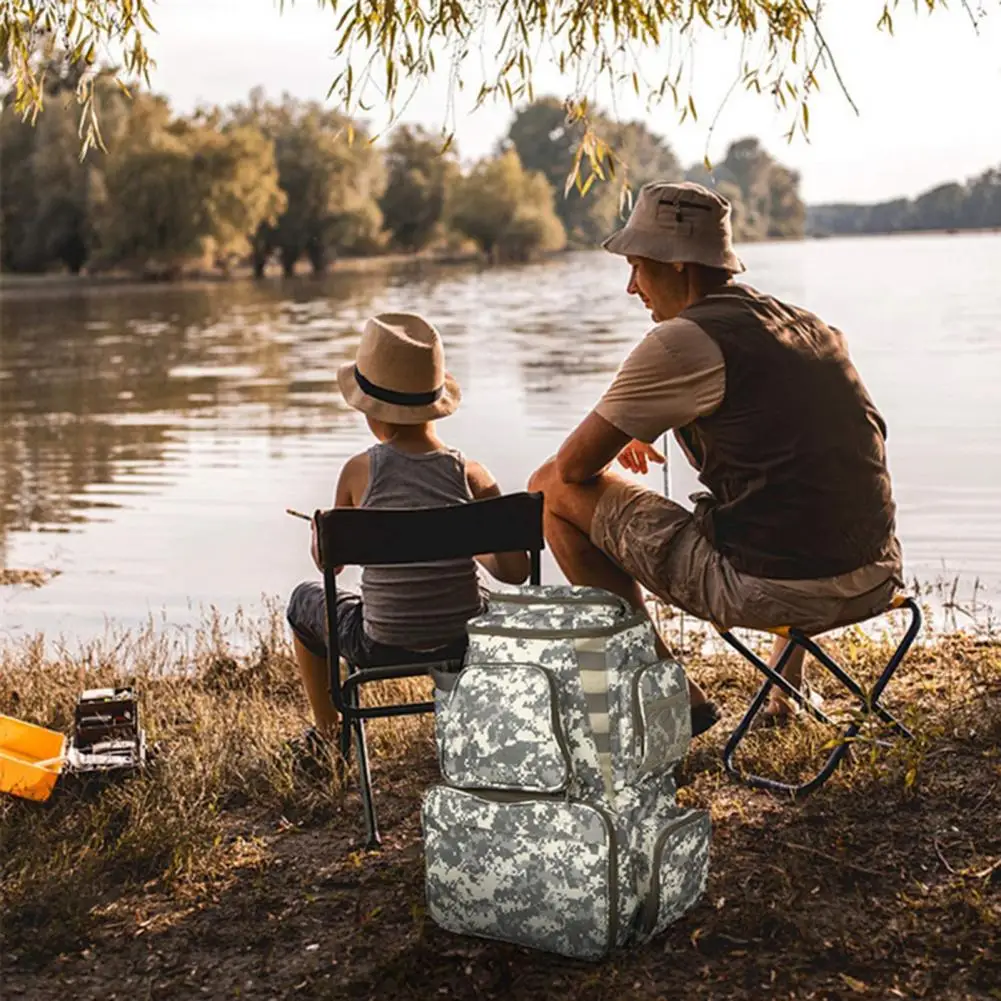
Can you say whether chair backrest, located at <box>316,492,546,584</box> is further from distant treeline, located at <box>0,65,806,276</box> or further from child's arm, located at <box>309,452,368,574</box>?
distant treeline, located at <box>0,65,806,276</box>

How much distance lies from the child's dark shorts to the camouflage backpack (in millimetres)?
738

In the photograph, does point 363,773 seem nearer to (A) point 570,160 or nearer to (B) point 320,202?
(B) point 320,202

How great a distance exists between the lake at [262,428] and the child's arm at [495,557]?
12.8 ft

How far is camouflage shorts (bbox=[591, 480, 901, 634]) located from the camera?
378 cm

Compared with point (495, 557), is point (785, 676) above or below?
below

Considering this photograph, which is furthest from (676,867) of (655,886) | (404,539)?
(404,539)

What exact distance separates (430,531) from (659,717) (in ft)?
2.68

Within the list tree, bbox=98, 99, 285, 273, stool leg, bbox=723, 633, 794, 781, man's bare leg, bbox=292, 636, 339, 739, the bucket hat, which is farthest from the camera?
tree, bbox=98, 99, 285, 273

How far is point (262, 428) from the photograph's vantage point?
55.0ft

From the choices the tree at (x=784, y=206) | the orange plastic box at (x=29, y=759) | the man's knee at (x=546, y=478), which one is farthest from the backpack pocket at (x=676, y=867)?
the tree at (x=784, y=206)

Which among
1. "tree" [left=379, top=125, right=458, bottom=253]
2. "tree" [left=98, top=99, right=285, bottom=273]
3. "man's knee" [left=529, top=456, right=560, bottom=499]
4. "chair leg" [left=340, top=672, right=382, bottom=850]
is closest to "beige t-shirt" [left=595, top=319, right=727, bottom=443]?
"man's knee" [left=529, top=456, right=560, bottom=499]

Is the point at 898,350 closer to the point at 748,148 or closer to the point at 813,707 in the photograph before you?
the point at 813,707

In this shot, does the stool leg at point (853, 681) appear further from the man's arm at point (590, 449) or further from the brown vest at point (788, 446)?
the man's arm at point (590, 449)

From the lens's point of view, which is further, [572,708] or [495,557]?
[495,557]
